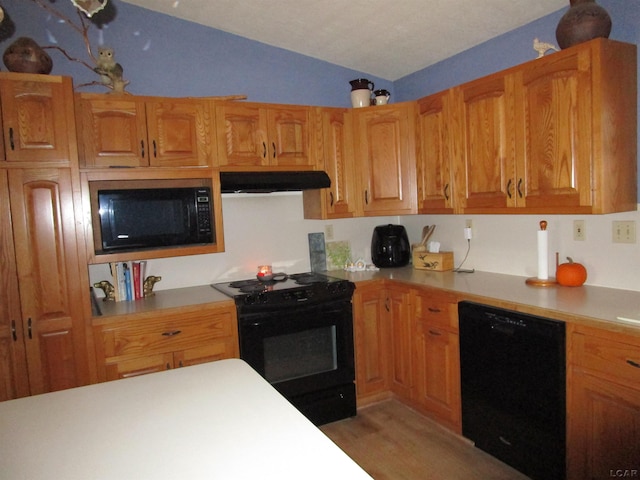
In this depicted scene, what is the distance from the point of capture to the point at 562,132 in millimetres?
2172

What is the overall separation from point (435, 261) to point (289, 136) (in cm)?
134

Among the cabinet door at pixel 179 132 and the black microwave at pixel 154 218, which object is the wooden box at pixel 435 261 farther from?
the cabinet door at pixel 179 132

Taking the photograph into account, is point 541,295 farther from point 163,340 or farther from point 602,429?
point 163,340

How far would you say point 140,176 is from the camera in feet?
8.53

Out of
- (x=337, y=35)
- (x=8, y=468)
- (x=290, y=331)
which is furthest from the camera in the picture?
(x=337, y=35)

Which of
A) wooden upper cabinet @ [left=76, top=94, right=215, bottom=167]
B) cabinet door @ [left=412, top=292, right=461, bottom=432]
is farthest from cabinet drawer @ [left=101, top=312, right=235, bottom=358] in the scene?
cabinet door @ [left=412, top=292, right=461, bottom=432]

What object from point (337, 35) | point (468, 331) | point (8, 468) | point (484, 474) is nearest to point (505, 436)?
point (484, 474)

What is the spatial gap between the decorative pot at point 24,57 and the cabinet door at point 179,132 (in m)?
0.56

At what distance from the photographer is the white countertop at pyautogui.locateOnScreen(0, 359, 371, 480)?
867 mm

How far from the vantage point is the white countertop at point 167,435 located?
2.85ft

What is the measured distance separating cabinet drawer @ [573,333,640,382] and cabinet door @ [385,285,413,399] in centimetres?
113

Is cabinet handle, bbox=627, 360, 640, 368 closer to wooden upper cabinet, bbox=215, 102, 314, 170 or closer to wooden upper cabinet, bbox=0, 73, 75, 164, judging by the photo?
wooden upper cabinet, bbox=215, 102, 314, 170

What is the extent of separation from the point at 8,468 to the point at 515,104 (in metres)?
2.52

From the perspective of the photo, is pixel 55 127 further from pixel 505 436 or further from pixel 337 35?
pixel 505 436
